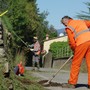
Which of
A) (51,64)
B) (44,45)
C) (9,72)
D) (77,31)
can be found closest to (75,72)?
(77,31)

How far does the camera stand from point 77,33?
10258 mm

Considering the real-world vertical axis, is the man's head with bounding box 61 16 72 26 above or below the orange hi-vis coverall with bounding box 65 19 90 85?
above

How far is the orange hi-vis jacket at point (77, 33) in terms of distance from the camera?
402 inches

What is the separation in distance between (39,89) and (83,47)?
2.35 m

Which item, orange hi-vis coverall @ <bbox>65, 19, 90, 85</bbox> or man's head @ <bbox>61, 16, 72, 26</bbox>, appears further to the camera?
man's head @ <bbox>61, 16, 72, 26</bbox>

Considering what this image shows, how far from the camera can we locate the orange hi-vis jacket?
1021cm

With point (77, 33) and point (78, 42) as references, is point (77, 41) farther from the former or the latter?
point (77, 33)

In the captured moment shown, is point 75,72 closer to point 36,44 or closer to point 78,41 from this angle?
point 78,41

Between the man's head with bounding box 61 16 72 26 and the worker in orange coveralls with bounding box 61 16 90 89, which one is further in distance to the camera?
the man's head with bounding box 61 16 72 26

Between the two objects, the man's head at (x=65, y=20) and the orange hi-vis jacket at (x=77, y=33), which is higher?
the man's head at (x=65, y=20)

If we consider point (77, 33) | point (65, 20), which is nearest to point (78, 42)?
point (77, 33)

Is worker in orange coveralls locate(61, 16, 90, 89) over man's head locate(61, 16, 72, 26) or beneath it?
beneath

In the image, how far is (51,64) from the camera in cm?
3509

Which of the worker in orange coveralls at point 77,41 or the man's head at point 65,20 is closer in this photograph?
the worker in orange coveralls at point 77,41
